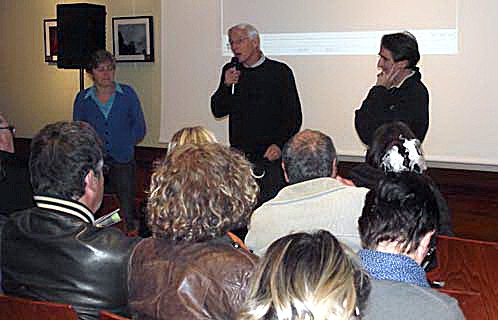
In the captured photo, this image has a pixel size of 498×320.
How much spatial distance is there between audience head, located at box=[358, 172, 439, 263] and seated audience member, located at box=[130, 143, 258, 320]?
320 millimetres

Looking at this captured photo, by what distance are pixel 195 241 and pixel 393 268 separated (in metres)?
0.55

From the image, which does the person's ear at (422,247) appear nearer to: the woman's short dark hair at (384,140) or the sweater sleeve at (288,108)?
the woman's short dark hair at (384,140)

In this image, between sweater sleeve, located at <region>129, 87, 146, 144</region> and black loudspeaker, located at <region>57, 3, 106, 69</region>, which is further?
black loudspeaker, located at <region>57, 3, 106, 69</region>

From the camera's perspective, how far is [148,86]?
271 inches

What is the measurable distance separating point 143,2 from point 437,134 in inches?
117

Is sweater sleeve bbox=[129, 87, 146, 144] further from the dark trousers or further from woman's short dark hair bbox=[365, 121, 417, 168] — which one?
woman's short dark hair bbox=[365, 121, 417, 168]

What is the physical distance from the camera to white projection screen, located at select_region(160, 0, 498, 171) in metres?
5.07

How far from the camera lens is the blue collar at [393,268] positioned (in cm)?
183

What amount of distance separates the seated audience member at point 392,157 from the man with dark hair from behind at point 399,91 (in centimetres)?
94

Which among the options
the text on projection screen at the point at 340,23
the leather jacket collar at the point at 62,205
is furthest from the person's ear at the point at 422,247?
the text on projection screen at the point at 340,23

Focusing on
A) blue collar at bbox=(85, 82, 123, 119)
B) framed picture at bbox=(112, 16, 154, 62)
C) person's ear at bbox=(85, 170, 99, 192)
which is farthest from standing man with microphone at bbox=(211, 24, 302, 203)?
person's ear at bbox=(85, 170, 99, 192)

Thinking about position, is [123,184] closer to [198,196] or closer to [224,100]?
A: [224,100]

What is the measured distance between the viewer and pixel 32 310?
1870 mm

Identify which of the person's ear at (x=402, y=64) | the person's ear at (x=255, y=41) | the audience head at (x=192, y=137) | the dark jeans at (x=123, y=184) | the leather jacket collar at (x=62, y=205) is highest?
the person's ear at (x=255, y=41)
